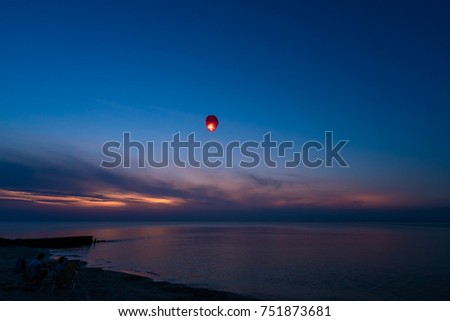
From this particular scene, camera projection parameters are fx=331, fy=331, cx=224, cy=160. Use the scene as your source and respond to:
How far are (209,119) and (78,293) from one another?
9.76 meters


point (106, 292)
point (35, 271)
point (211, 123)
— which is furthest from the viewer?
point (211, 123)

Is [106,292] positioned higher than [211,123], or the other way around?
[211,123]

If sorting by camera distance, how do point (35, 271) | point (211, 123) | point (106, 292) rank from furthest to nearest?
point (211, 123) → point (106, 292) → point (35, 271)

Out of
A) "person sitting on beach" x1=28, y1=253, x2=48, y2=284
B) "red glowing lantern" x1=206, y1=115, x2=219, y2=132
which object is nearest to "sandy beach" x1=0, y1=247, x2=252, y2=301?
"person sitting on beach" x1=28, y1=253, x2=48, y2=284

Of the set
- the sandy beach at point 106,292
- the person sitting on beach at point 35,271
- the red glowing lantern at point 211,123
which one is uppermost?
the red glowing lantern at point 211,123

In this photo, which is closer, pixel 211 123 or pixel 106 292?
pixel 106 292

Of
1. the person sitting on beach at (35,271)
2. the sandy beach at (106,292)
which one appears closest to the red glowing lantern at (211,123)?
the sandy beach at (106,292)

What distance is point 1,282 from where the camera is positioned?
1488 cm

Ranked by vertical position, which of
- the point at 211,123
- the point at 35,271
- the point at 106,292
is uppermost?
the point at 211,123

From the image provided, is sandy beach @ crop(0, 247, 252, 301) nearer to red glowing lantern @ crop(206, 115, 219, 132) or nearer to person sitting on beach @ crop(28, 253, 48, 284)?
person sitting on beach @ crop(28, 253, 48, 284)

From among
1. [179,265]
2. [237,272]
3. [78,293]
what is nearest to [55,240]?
[179,265]

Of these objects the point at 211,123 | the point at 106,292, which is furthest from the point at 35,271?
the point at 211,123

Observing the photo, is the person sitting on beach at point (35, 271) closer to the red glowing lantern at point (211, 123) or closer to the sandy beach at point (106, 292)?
the sandy beach at point (106, 292)

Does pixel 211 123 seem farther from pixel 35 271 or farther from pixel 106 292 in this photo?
pixel 35 271
